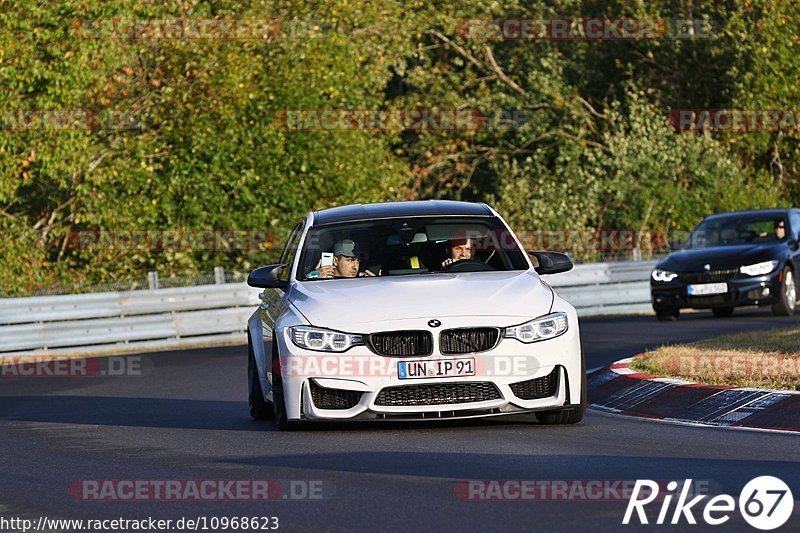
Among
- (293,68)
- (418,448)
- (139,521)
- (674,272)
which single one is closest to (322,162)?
(293,68)

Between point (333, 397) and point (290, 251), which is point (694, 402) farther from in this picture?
point (290, 251)

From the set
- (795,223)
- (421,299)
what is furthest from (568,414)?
(795,223)

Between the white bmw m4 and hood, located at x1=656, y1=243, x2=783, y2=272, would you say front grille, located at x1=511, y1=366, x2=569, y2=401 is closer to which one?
the white bmw m4

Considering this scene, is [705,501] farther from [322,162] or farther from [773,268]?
[322,162]

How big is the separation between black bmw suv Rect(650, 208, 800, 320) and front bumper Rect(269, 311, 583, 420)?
13.0m

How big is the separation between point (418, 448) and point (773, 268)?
14.4 meters

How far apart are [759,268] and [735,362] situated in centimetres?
989

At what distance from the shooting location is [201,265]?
34.2 m

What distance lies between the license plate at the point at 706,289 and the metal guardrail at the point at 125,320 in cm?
730

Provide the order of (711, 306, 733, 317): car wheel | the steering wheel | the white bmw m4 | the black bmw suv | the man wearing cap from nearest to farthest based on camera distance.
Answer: the white bmw m4, the steering wheel, the man wearing cap, the black bmw suv, (711, 306, 733, 317): car wheel

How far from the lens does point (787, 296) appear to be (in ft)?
76.6

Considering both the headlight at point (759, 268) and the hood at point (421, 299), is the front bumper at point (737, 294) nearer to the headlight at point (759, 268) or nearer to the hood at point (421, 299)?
the headlight at point (759, 268)

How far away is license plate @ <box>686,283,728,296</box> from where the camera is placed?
23.3 metres

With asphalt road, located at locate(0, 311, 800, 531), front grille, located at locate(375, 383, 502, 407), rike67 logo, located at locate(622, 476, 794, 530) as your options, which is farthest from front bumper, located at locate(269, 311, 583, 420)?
rike67 logo, located at locate(622, 476, 794, 530)
